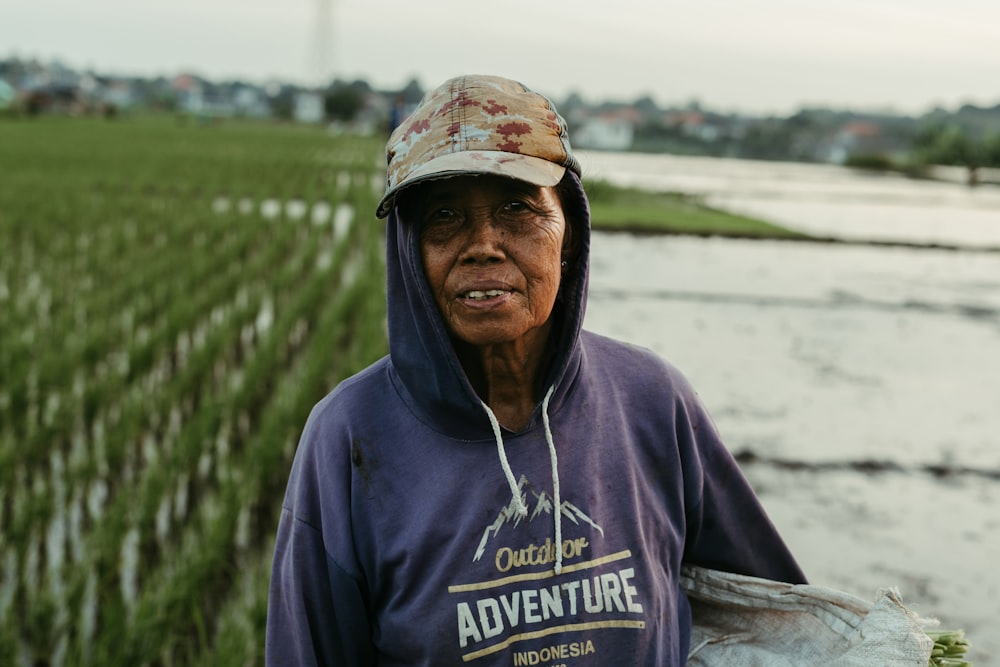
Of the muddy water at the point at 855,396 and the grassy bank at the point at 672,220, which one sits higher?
the grassy bank at the point at 672,220

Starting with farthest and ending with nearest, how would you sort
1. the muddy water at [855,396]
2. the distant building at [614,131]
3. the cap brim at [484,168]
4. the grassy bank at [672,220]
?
the distant building at [614,131] → the grassy bank at [672,220] → the muddy water at [855,396] → the cap brim at [484,168]

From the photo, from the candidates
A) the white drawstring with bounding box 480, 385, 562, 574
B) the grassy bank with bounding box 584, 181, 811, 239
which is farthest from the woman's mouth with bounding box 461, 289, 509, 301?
the grassy bank with bounding box 584, 181, 811, 239

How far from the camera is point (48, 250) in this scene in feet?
26.9

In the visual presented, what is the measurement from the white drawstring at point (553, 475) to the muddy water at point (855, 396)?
212 cm

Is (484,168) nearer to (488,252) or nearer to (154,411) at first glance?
(488,252)

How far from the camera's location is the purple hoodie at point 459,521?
1176mm

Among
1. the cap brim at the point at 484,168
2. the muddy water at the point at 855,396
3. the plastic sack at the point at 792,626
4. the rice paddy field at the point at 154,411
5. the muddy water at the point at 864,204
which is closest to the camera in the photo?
the cap brim at the point at 484,168

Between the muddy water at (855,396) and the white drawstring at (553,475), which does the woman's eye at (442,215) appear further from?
the muddy water at (855,396)

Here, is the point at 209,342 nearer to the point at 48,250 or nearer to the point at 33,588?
the point at 33,588

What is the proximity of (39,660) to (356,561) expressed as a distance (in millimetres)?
1758

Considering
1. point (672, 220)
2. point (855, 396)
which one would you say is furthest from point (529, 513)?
point (672, 220)

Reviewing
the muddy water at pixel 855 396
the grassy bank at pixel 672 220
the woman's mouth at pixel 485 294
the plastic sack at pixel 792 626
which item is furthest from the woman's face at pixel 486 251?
the grassy bank at pixel 672 220

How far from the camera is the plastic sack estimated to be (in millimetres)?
1243

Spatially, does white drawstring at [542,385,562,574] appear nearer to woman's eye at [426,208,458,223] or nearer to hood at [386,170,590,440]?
hood at [386,170,590,440]
